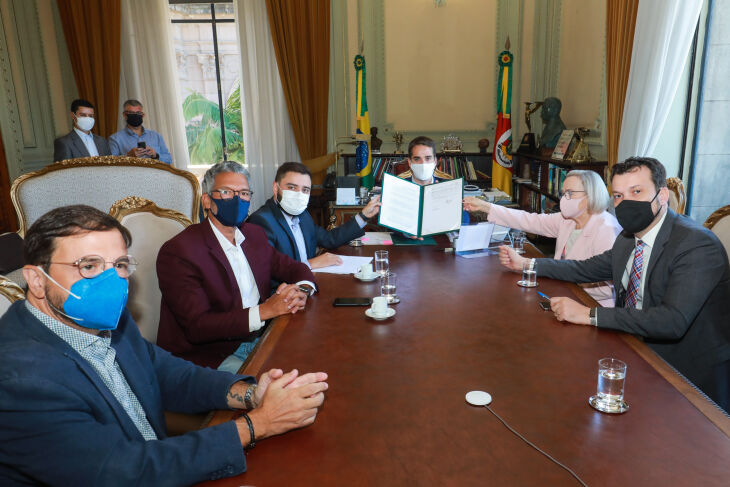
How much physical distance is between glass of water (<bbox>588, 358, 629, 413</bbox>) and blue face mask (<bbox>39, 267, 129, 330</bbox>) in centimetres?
111

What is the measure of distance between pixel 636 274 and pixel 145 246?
195 centimetres

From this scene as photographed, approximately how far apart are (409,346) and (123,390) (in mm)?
770

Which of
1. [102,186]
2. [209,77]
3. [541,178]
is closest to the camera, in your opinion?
[102,186]

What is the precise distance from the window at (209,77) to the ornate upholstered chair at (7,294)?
5304 mm

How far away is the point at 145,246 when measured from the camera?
204 cm

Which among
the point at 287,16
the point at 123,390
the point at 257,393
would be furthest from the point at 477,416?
the point at 287,16

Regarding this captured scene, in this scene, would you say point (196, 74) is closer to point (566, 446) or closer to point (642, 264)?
point (642, 264)

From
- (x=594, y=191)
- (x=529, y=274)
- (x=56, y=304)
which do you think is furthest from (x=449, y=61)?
(x=56, y=304)

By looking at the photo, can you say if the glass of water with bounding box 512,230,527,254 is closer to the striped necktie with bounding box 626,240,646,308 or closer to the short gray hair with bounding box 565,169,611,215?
the short gray hair with bounding box 565,169,611,215

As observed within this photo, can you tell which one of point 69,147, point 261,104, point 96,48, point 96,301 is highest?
point 96,48

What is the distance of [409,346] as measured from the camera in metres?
1.49

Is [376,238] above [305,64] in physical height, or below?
below

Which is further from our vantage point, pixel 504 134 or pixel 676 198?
pixel 504 134

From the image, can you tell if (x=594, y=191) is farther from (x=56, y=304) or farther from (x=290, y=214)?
(x=56, y=304)
